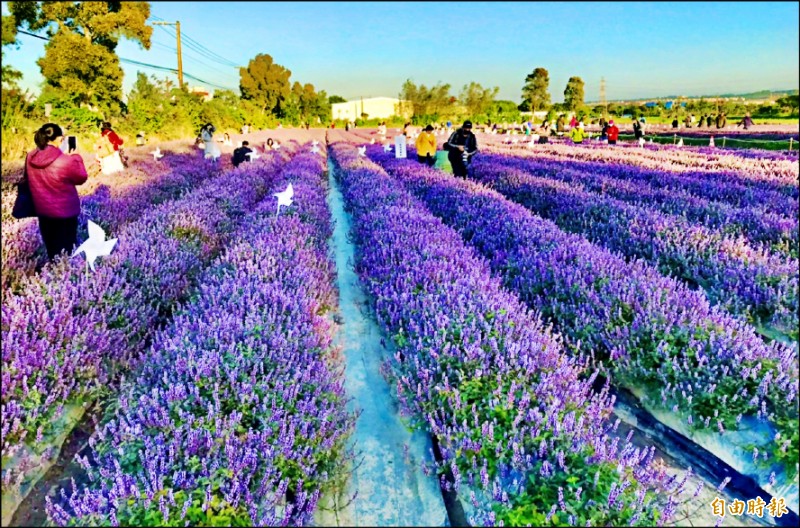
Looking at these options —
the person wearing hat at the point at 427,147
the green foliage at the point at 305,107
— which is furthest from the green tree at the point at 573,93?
the green foliage at the point at 305,107

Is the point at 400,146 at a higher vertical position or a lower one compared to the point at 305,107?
lower

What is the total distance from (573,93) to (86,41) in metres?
21.9

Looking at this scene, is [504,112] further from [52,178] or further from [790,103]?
[52,178]

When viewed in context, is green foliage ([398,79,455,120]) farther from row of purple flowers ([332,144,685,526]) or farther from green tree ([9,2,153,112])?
row of purple flowers ([332,144,685,526])

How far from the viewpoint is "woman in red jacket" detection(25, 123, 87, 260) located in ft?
14.4

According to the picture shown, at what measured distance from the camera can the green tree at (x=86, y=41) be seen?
2347cm

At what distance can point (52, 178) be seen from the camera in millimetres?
4426

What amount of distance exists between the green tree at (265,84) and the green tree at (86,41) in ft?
116

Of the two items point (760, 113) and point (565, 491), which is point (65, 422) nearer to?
point (565, 491)

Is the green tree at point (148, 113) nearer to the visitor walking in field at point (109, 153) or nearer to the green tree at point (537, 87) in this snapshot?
the visitor walking in field at point (109, 153)

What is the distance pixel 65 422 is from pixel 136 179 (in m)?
8.19

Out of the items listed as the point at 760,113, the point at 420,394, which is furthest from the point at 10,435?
the point at 760,113

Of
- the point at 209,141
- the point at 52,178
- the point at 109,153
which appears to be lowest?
the point at 52,178

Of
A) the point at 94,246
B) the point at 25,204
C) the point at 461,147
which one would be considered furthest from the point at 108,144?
the point at 94,246
